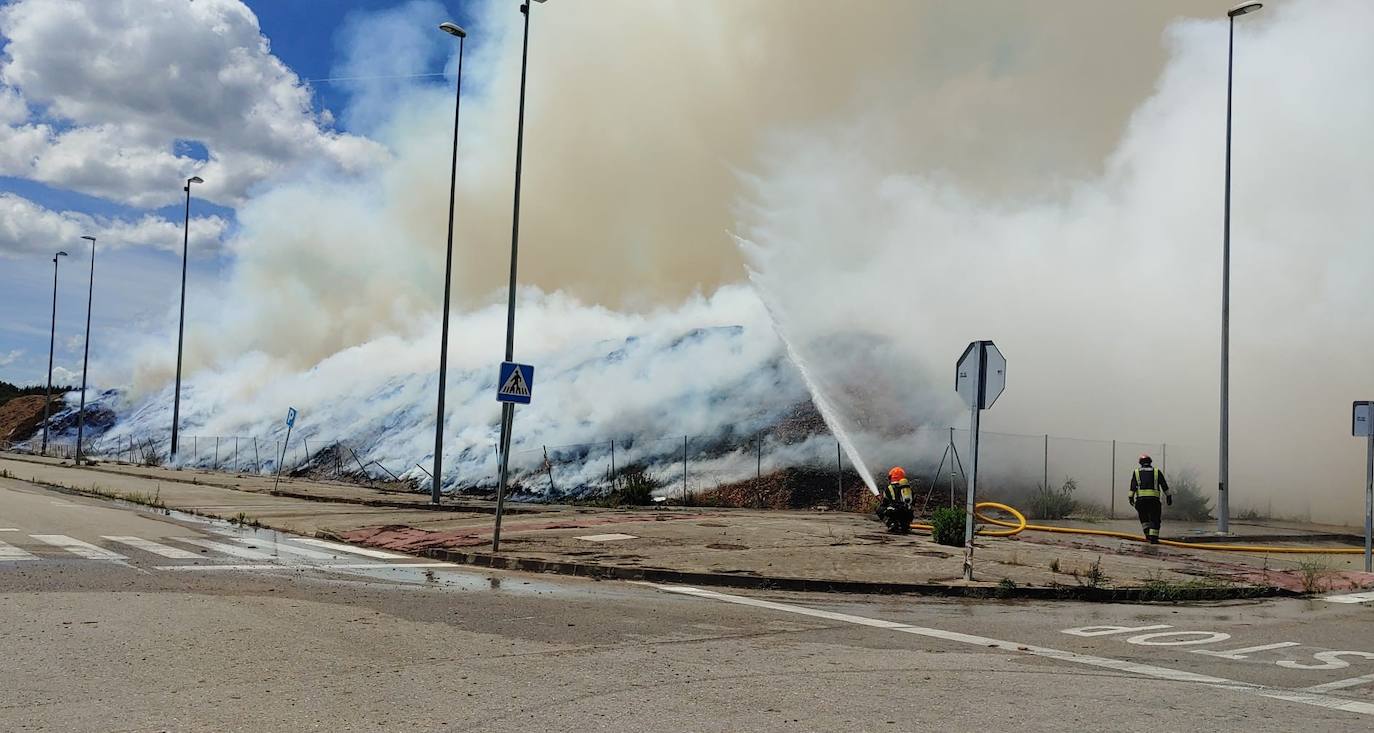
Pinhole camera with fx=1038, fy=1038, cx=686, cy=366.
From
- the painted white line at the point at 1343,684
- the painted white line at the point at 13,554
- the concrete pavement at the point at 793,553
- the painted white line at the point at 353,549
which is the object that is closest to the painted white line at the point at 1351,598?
the concrete pavement at the point at 793,553

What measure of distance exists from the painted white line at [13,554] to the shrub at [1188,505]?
86.1 feet

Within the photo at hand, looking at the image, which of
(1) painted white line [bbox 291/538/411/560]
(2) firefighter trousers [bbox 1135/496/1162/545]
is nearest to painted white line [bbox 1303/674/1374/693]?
(1) painted white line [bbox 291/538/411/560]

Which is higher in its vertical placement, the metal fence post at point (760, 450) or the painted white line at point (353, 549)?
the metal fence post at point (760, 450)

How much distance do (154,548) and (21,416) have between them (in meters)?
89.1

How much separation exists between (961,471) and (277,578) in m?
19.1

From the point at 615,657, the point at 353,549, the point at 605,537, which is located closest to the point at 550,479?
the point at 605,537

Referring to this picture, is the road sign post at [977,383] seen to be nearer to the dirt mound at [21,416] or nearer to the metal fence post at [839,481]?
the metal fence post at [839,481]

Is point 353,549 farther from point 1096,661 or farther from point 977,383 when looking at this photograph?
point 1096,661

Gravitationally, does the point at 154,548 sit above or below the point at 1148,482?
below

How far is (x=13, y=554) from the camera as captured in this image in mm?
12156

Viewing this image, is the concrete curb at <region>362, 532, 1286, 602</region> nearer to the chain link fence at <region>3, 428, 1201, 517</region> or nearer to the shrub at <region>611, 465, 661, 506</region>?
the chain link fence at <region>3, 428, 1201, 517</region>

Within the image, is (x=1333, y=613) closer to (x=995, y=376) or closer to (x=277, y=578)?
(x=995, y=376)

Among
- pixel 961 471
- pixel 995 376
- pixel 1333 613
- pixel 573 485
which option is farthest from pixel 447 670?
pixel 573 485

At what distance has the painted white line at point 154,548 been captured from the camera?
12.7 meters
